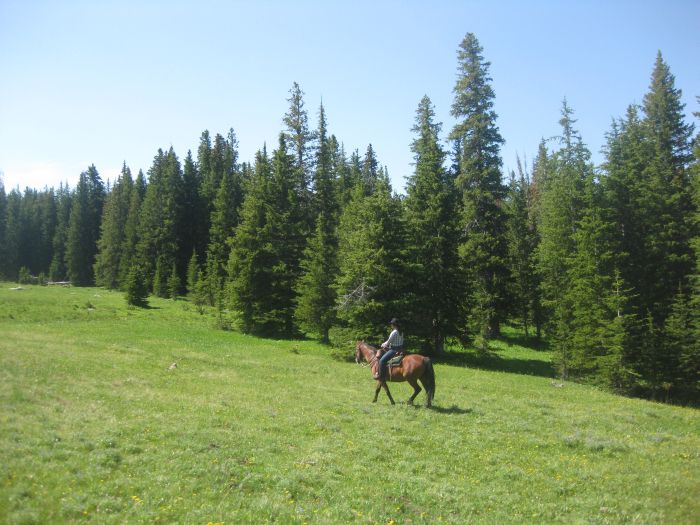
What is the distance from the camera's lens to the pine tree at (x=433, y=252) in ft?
111

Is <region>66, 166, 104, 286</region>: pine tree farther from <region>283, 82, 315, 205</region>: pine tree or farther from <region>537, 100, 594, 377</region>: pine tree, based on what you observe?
<region>537, 100, 594, 377</region>: pine tree

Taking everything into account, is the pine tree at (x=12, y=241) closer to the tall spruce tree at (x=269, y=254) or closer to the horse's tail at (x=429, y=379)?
the tall spruce tree at (x=269, y=254)

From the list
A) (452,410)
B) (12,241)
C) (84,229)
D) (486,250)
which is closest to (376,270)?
(486,250)

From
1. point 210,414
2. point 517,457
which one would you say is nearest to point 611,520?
point 517,457

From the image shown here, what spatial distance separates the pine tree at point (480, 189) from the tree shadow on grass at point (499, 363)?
2474 millimetres

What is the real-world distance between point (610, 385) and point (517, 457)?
20.1 metres

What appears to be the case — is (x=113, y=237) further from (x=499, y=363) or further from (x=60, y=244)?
(x=499, y=363)

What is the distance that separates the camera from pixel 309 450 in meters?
11.9

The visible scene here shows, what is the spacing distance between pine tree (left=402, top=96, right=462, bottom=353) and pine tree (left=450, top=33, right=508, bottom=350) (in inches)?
118

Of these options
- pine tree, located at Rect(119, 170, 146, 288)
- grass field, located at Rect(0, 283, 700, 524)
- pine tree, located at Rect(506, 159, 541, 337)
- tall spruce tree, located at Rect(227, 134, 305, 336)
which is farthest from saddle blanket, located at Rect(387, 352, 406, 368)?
pine tree, located at Rect(119, 170, 146, 288)

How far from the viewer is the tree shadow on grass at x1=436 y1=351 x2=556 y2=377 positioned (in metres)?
33.2

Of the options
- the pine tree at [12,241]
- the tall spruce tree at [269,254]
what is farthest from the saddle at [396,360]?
the pine tree at [12,241]

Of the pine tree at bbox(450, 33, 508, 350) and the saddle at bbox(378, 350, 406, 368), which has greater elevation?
the pine tree at bbox(450, 33, 508, 350)

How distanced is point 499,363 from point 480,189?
14748 millimetres
